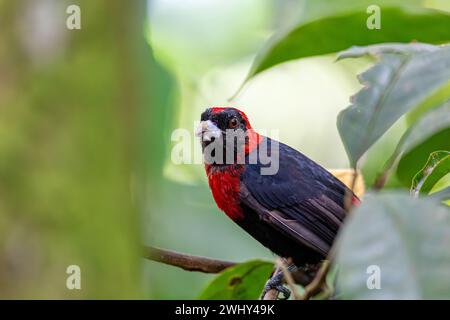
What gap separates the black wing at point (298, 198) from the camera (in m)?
2.28

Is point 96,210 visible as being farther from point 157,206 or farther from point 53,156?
point 157,206

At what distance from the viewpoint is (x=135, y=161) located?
230cm

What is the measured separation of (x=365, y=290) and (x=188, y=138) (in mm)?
1714

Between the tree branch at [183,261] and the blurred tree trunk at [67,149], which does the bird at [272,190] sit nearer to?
the tree branch at [183,261]

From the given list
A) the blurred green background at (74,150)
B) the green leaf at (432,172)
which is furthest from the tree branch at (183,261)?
the green leaf at (432,172)

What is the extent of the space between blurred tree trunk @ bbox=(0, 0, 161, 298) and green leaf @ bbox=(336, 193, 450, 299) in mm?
1069

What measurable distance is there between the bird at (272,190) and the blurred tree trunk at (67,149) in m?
0.29

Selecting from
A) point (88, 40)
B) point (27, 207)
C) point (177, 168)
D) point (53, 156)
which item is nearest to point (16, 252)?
point (27, 207)

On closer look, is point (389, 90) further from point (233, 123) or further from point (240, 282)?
point (233, 123)

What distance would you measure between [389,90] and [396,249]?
1.83ft

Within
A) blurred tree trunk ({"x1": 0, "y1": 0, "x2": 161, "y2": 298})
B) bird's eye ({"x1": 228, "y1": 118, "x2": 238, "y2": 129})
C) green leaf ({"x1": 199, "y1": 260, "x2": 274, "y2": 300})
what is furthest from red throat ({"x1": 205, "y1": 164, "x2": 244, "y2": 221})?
green leaf ({"x1": 199, "y1": 260, "x2": 274, "y2": 300})

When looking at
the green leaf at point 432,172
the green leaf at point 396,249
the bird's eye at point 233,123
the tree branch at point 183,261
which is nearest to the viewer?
the green leaf at point 396,249

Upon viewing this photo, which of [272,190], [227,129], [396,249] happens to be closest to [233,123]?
[227,129]

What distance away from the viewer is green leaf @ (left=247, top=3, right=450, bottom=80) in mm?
1997
